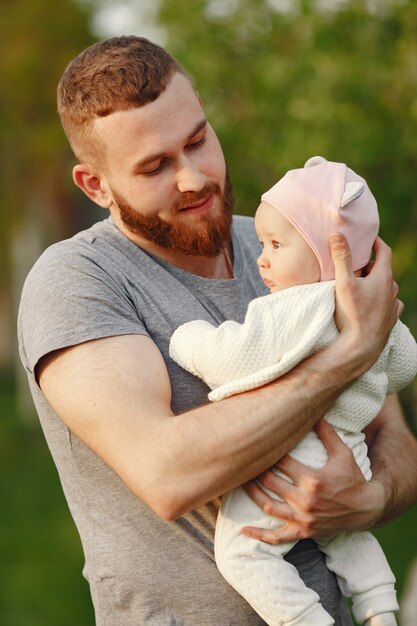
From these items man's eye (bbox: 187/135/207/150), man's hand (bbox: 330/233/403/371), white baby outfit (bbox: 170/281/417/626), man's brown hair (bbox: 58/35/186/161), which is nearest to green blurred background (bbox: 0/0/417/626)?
man's eye (bbox: 187/135/207/150)

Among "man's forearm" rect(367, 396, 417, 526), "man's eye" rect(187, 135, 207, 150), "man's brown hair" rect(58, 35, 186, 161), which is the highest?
"man's brown hair" rect(58, 35, 186, 161)

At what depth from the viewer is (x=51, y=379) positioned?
2.73m

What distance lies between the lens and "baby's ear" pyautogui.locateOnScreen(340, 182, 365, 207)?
2729 mm

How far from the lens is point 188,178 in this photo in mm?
3004

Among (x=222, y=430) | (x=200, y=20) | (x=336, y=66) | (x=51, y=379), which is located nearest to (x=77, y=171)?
(x=51, y=379)

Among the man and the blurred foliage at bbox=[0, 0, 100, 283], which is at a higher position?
the man

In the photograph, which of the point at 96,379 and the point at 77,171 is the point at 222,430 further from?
the point at 77,171

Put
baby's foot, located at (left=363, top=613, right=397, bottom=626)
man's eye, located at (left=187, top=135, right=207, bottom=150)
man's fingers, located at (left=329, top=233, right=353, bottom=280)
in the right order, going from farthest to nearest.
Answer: man's eye, located at (left=187, top=135, right=207, bottom=150), baby's foot, located at (left=363, top=613, right=397, bottom=626), man's fingers, located at (left=329, top=233, right=353, bottom=280)

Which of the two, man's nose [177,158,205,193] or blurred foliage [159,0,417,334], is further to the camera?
blurred foliage [159,0,417,334]

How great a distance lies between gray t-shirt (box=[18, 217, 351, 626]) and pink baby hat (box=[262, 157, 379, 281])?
427 mm

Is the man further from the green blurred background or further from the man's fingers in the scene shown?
the green blurred background

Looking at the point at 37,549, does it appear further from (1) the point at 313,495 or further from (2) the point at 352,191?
(2) the point at 352,191

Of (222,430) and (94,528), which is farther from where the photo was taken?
(94,528)

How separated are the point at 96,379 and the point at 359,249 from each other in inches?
31.0
